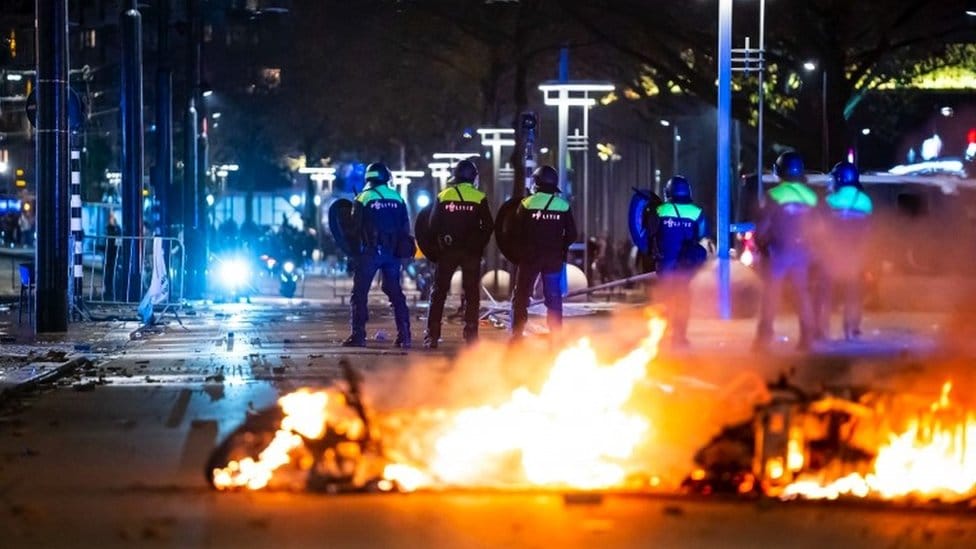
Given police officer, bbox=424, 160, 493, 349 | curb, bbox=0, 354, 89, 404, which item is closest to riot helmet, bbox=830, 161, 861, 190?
police officer, bbox=424, 160, 493, 349

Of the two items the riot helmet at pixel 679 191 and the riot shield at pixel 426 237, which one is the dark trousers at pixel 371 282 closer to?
the riot shield at pixel 426 237

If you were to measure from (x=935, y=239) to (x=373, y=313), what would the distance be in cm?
1003

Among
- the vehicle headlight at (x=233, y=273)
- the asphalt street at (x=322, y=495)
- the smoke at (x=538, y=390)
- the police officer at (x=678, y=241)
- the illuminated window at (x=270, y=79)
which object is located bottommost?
the asphalt street at (x=322, y=495)

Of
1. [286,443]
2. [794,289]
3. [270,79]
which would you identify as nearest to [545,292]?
[794,289]

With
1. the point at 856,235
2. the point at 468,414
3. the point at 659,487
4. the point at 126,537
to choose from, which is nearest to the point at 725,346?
the point at 856,235

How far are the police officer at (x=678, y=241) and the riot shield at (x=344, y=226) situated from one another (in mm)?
3448

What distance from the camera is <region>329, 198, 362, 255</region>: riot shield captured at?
788 inches

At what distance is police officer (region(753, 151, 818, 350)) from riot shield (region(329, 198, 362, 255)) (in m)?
4.54

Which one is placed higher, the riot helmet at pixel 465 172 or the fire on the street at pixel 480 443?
the riot helmet at pixel 465 172

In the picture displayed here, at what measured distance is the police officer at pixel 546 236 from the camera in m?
19.0

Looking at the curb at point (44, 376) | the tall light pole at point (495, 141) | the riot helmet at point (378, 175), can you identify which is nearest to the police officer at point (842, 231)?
the riot helmet at point (378, 175)

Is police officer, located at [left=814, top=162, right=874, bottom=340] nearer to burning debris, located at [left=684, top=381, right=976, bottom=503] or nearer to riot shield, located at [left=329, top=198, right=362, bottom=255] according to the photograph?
riot shield, located at [left=329, top=198, right=362, bottom=255]

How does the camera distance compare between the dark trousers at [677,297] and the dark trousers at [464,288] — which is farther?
the dark trousers at [464,288]

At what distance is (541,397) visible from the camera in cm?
1220
